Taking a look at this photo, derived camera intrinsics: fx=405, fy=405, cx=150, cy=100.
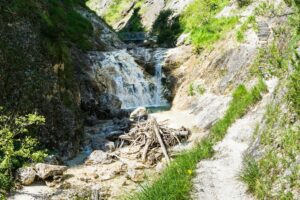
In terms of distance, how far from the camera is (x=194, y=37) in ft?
126

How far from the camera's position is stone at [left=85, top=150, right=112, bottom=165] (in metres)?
20.1

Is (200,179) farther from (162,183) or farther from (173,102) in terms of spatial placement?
(173,102)

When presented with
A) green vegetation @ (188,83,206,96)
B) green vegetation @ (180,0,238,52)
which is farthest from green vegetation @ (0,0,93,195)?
green vegetation @ (180,0,238,52)

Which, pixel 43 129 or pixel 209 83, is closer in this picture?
pixel 43 129

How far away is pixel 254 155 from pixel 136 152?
10220 mm

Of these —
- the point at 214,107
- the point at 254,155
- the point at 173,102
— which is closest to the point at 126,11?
the point at 173,102

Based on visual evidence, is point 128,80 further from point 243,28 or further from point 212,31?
point 243,28

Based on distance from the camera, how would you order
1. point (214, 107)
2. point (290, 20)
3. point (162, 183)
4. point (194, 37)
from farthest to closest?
point (194, 37)
point (214, 107)
point (162, 183)
point (290, 20)

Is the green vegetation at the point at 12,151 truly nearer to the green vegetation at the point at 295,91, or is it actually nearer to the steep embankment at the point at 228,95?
the steep embankment at the point at 228,95

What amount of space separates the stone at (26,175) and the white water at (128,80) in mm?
17867

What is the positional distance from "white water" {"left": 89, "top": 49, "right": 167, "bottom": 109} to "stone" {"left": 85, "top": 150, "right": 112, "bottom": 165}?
1466 centimetres

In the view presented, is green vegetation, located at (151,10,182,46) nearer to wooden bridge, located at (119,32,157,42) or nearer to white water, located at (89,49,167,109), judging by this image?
wooden bridge, located at (119,32,157,42)

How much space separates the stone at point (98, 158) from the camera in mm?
20078

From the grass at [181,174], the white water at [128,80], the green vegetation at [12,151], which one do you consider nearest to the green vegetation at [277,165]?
the grass at [181,174]
